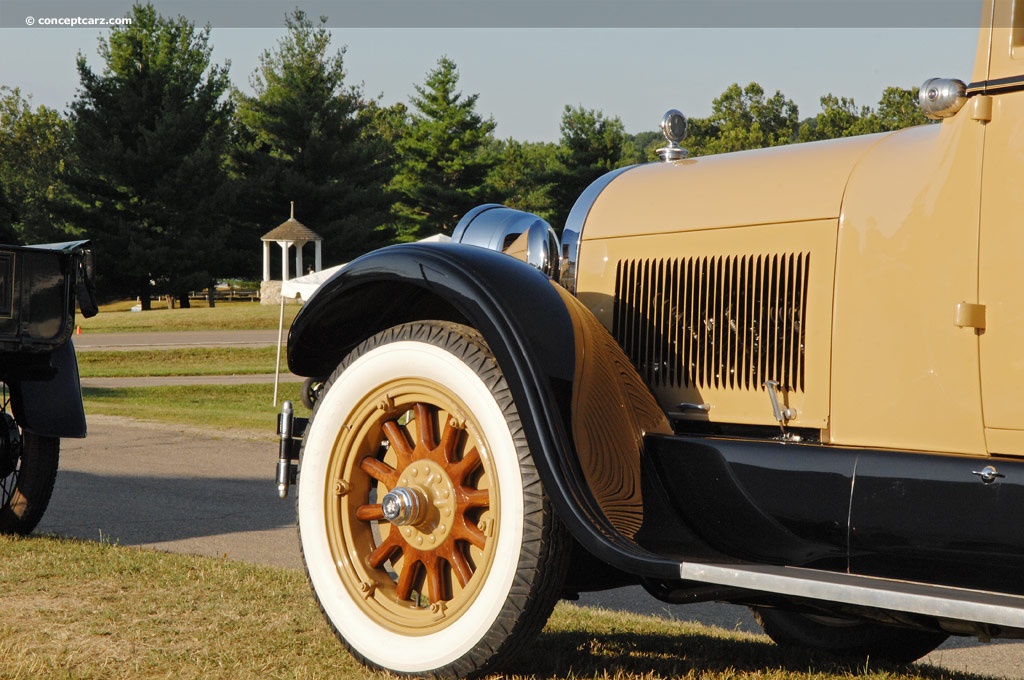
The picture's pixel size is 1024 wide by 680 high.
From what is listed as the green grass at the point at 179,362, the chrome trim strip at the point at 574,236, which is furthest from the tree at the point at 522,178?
the chrome trim strip at the point at 574,236

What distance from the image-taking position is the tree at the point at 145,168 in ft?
143

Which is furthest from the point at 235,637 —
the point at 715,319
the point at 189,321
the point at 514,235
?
the point at 189,321

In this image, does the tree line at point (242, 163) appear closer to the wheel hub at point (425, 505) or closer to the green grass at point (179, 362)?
the green grass at point (179, 362)

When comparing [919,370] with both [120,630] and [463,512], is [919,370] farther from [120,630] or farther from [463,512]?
[120,630]

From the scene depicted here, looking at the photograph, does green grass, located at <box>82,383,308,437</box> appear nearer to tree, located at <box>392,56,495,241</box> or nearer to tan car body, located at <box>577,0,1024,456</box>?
tan car body, located at <box>577,0,1024,456</box>

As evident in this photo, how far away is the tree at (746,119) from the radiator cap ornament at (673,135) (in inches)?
2905

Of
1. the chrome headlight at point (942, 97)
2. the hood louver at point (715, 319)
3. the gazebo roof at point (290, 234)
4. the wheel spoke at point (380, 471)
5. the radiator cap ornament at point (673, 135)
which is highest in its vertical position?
the gazebo roof at point (290, 234)

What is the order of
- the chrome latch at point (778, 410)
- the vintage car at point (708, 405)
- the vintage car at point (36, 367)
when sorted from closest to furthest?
the vintage car at point (708, 405), the chrome latch at point (778, 410), the vintage car at point (36, 367)

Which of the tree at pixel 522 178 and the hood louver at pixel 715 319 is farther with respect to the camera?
the tree at pixel 522 178

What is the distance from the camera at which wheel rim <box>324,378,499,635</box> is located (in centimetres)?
305

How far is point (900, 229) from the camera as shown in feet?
8.96

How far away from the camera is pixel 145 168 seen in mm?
43781

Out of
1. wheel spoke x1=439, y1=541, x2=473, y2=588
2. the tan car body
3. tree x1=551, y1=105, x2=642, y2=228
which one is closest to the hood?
the tan car body

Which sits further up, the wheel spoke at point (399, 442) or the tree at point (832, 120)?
the tree at point (832, 120)
